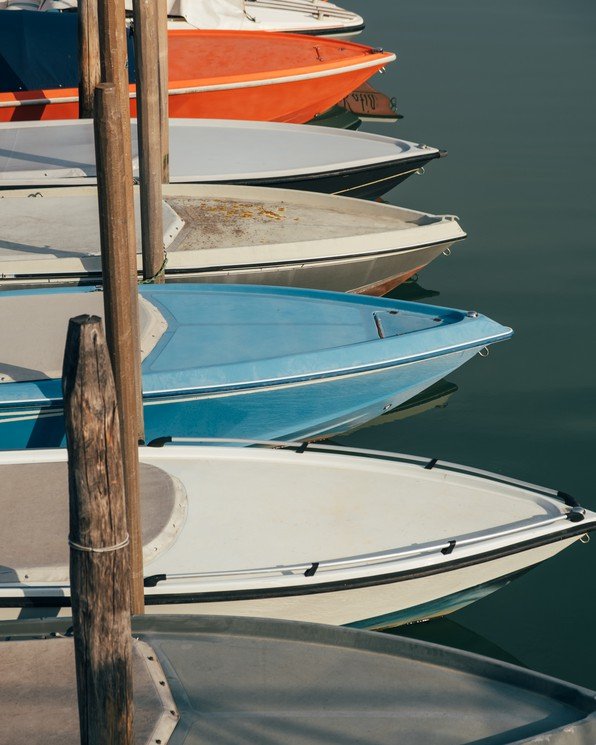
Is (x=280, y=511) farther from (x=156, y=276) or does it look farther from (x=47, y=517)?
(x=156, y=276)

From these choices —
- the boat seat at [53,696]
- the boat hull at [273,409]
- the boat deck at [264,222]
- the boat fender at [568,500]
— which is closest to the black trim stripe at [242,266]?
the boat deck at [264,222]

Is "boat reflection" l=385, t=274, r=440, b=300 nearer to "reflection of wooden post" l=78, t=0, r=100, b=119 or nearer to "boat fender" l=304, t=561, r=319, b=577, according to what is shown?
"reflection of wooden post" l=78, t=0, r=100, b=119

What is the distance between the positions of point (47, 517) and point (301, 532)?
1.35 metres

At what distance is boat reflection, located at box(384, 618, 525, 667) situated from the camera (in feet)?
19.7

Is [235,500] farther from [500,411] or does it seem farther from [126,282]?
[500,411]

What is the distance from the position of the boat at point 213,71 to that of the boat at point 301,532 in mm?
7008

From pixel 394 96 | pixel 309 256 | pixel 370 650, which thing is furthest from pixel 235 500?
pixel 394 96

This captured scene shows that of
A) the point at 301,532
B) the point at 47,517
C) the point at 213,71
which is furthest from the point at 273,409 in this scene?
the point at 213,71

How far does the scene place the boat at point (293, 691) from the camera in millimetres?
3938

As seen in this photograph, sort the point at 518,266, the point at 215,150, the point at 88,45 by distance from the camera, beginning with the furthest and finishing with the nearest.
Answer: the point at 518,266 → the point at 215,150 → the point at 88,45

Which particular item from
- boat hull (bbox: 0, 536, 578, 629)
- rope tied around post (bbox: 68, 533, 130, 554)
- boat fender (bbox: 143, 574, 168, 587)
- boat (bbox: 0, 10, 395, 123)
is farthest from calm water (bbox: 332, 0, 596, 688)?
rope tied around post (bbox: 68, 533, 130, 554)

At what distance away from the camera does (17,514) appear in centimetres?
541

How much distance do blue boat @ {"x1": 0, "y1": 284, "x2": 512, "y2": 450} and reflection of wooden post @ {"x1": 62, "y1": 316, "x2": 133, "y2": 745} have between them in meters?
3.18

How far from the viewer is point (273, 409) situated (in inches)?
279
